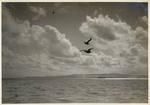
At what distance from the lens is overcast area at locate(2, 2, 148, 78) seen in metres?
3.04

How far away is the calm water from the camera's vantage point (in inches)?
118

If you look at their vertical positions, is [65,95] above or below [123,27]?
below

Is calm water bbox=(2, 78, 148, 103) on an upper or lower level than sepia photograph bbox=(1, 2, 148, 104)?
lower

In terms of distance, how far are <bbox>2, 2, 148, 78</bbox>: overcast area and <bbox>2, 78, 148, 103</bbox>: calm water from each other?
0.10 meters

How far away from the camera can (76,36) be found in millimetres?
3074

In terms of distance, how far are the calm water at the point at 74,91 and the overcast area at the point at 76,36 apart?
0.32 feet

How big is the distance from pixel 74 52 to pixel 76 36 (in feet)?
0.58

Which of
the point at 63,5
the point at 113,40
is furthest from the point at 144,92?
the point at 63,5

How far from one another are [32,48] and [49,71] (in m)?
0.31

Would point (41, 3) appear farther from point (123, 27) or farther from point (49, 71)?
point (123, 27)

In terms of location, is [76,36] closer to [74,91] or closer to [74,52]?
[74,52]

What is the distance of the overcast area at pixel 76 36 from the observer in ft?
9.96

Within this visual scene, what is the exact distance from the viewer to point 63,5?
3062mm

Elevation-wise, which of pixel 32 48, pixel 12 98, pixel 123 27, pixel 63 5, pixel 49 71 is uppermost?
pixel 63 5
